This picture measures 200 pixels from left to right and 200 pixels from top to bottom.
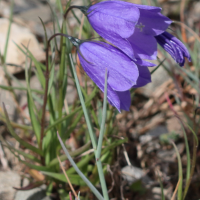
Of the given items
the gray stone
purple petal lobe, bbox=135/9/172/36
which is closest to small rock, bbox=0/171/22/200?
the gray stone

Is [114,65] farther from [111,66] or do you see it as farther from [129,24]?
[129,24]

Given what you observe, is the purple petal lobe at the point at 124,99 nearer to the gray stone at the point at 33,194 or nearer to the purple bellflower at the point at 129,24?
the purple bellflower at the point at 129,24

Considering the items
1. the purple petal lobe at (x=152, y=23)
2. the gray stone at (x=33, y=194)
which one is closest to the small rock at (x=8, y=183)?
the gray stone at (x=33, y=194)

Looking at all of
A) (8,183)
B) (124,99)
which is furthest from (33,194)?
(124,99)

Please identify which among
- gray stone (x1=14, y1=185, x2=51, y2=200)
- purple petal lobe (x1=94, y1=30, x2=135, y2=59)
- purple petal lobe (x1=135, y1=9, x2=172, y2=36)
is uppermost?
purple petal lobe (x1=135, y1=9, x2=172, y2=36)

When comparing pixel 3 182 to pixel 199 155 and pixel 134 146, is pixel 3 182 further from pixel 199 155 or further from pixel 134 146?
pixel 199 155

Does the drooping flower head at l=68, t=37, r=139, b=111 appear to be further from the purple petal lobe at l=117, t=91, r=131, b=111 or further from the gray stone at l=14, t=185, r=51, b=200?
the gray stone at l=14, t=185, r=51, b=200

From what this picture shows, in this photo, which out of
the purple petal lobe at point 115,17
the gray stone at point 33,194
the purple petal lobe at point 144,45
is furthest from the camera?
the gray stone at point 33,194
